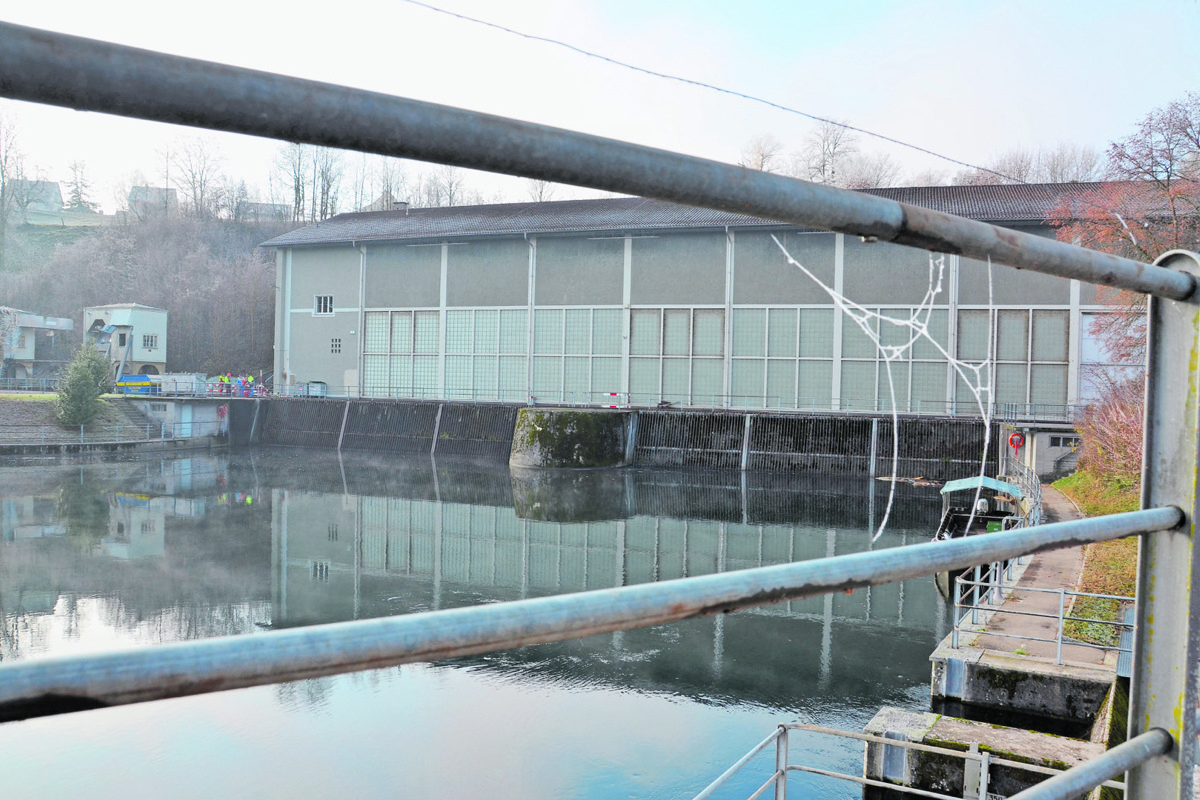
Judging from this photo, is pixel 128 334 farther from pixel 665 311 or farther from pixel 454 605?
pixel 454 605

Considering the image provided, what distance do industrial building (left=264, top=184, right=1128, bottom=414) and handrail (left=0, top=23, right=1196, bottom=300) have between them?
86.5 feet

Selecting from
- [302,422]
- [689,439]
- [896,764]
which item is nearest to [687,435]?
[689,439]

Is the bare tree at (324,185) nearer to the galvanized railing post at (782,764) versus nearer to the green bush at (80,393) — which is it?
the green bush at (80,393)

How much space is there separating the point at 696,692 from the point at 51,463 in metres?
26.3

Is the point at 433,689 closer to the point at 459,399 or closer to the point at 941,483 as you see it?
the point at 941,483

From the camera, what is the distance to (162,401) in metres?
37.1

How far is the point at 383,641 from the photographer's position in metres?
0.66

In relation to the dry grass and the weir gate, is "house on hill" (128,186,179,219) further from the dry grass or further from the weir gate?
the dry grass

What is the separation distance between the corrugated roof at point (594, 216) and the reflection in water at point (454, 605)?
383 inches

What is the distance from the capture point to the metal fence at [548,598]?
582 mm

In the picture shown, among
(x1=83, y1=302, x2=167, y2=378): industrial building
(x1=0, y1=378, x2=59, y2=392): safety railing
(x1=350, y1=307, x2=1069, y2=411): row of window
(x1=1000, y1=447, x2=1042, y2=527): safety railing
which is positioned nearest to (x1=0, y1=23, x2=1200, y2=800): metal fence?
(x1=1000, y1=447, x2=1042, y2=527): safety railing

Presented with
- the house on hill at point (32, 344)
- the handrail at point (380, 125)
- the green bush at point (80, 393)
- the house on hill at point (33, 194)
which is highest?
the house on hill at point (33, 194)

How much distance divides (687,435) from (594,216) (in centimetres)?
879

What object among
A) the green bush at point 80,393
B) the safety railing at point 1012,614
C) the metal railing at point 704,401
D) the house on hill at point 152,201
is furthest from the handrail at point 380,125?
the house on hill at point 152,201
